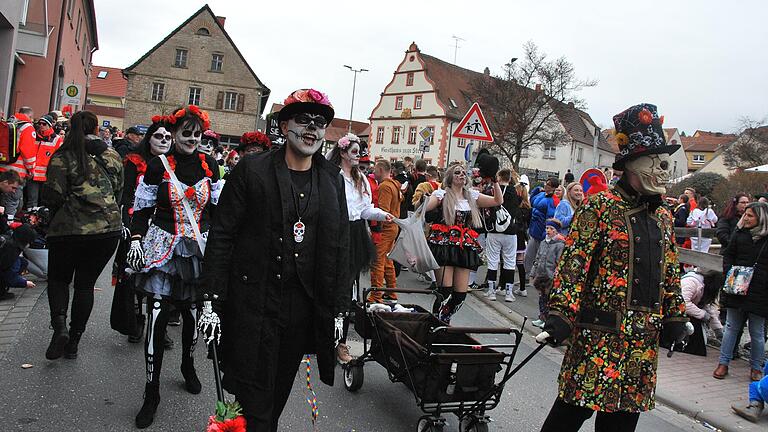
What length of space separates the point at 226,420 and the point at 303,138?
1.47m

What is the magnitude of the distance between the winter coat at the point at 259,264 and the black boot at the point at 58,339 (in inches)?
105

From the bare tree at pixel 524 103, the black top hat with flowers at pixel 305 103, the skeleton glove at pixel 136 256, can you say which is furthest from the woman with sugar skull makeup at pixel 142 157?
the bare tree at pixel 524 103

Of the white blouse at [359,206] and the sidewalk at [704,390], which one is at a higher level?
the white blouse at [359,206]

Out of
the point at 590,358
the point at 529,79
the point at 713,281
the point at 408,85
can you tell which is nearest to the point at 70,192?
the point at 590,358

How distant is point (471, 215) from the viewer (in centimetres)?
676

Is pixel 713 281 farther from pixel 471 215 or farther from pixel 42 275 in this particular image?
pixel 42 275

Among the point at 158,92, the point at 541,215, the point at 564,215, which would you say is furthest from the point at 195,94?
the point at 564,215

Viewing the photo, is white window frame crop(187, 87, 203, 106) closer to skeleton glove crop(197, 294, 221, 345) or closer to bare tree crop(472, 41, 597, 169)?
bare tree crop(472, 41, 597, 169)

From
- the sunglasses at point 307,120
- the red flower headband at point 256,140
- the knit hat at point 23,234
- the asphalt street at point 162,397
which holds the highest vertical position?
the red flower headband at point 256,140

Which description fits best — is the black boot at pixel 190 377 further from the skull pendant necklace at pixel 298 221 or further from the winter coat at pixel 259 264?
the skull pendant necklace at pixel 298 221

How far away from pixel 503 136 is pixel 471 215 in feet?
140

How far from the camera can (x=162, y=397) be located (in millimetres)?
4676

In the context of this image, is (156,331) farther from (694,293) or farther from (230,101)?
(230,101)

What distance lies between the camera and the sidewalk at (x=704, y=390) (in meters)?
5.64
